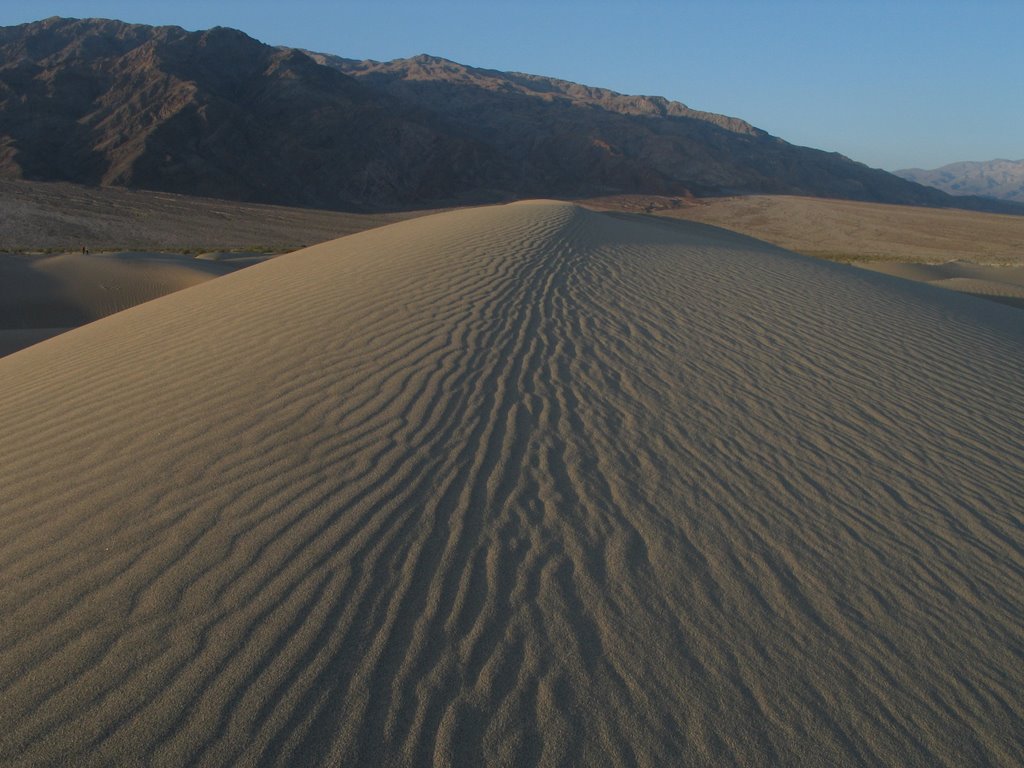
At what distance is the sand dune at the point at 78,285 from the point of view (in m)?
14.1

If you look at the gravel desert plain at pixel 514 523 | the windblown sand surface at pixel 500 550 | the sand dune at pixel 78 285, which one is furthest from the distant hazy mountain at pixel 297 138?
the windblown sand surface at pixel 500 550

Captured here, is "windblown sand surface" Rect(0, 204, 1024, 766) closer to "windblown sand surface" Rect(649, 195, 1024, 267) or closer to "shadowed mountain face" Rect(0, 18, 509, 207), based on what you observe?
"windblown sand surface" Rect(649, 195, 1024, 267)

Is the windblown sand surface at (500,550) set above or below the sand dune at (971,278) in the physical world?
above

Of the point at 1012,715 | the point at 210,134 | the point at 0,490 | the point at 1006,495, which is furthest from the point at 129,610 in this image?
the point at 210,134

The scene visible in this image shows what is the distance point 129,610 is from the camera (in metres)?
2.83

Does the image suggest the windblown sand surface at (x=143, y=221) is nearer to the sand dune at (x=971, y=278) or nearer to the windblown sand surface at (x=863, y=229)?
the sand dune at (x=971, y=278)

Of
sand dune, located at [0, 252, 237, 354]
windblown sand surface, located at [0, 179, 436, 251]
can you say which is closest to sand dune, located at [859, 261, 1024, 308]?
sand dune, located at [0, 252, 237, 354]

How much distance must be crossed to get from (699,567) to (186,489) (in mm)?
2606

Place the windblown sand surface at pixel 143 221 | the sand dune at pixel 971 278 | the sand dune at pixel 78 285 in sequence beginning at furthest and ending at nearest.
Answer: the windblown sand surface at pixel 143 221, the sand dune at pixel 971 278, the sand dune at pixel 78 285

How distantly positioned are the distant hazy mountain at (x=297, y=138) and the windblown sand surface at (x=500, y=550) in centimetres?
5488

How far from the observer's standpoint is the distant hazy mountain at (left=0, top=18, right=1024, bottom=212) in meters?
55.0

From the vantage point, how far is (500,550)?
337 centimetres

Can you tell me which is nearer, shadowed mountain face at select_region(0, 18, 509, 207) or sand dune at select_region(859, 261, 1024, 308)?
sand dune at select_region(859, 261, 1024, 308)

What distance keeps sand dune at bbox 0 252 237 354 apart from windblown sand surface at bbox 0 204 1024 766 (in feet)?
30.0
